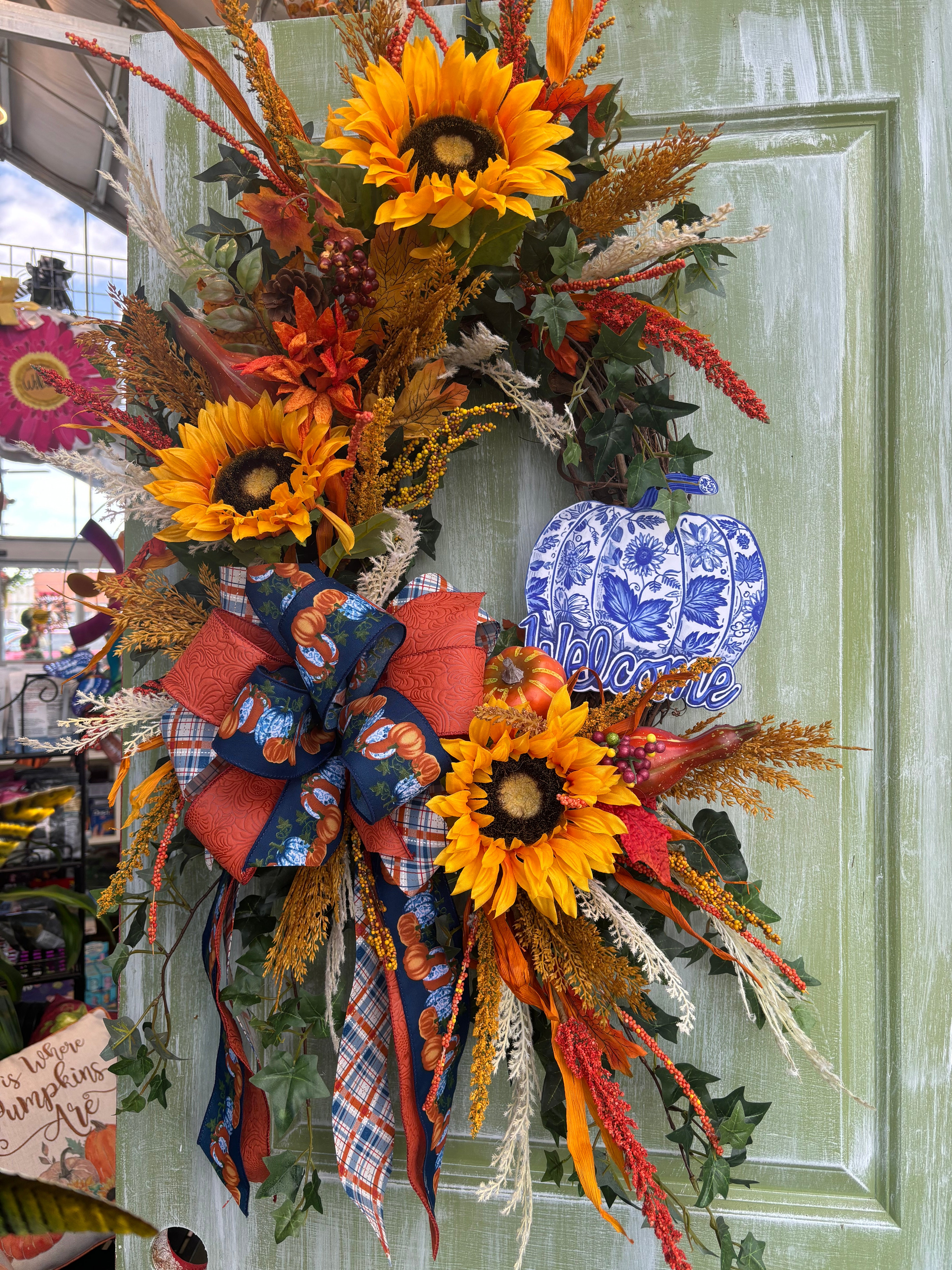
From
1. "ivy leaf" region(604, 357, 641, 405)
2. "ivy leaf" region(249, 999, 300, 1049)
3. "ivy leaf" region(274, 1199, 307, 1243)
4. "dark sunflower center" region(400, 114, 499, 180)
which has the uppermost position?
"dark sunflower center" region(400, 114, 499, 180)

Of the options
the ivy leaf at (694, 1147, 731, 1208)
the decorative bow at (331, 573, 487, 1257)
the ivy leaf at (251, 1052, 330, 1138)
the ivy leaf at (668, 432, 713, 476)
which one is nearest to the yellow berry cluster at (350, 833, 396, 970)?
the decorative bow at (331, 573, 487, 1257)

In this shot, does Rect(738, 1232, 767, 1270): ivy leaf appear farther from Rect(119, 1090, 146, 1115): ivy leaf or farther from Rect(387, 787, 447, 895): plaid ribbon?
Rect(119, 1090, 146, 1115): ivy leaf

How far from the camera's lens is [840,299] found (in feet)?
2.60

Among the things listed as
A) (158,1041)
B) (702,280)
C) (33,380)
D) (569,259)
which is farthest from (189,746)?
(33,380)

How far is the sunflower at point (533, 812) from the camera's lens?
0.59m

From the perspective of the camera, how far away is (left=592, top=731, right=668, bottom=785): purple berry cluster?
627 mm

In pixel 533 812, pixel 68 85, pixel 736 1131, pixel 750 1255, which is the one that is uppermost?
pixel 68 85

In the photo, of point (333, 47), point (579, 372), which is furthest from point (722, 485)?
point (333, 47)

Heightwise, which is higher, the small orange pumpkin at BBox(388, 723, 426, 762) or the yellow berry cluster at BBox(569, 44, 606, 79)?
the yellow berry cluster at BBox(569, 44, 606, 79)

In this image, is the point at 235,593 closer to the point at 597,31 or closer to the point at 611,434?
the point at 611,434

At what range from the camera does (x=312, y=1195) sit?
2.30ft

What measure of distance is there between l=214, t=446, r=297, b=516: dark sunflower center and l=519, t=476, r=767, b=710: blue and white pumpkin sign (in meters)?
0.25

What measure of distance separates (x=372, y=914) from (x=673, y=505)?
17.5 inches

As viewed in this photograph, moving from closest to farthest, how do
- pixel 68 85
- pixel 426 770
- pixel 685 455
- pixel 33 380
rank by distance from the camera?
pixel 426 770, pixel 685 455, pixel 33 380, pixel 68 85
